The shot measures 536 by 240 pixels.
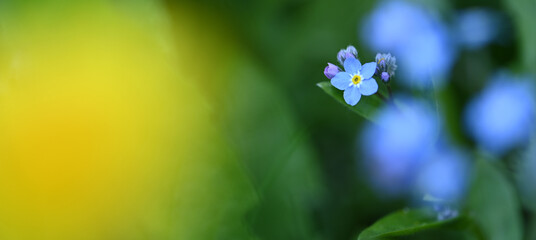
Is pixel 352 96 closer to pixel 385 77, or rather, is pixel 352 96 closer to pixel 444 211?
pixel 385 77

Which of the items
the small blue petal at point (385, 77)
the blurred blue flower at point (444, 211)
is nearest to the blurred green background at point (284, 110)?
the blurred blue flower at point (444, 211)

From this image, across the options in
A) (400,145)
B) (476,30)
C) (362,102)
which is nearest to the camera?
(362,102)

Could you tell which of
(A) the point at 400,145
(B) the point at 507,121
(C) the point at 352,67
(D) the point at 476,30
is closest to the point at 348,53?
(C) the point at 352,67

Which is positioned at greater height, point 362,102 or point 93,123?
point 93,123

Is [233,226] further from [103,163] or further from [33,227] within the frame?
[33,227]

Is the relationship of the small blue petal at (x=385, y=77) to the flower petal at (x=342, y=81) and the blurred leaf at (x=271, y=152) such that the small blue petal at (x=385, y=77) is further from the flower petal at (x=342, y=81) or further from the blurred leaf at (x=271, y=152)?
the blurred leaf at (x=271, y=152)

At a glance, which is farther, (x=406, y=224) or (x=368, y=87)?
(x=406, y=224)

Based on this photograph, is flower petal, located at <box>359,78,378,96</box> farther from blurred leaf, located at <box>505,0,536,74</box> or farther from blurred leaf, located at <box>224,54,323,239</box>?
blurred leaf, located at <box>505,0,536,74</box>

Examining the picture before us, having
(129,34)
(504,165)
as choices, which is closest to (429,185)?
(504,165)
